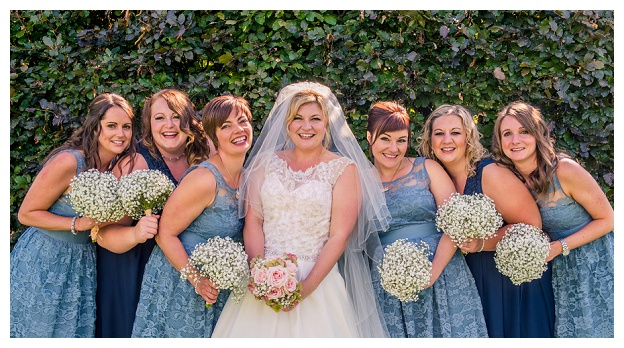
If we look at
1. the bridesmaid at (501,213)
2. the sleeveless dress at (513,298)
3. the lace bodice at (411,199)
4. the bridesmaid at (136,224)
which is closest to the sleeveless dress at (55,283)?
the bridesmaid at (136,224)

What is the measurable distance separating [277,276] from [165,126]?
68.4 inches

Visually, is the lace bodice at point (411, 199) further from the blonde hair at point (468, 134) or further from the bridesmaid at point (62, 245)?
the bridesmaid at point (62, 245)

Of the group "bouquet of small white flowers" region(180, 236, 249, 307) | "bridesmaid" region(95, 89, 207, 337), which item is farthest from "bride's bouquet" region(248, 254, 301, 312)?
"bridesmaid" region(95, 89, 207, 337)

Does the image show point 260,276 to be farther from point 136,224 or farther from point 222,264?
point 136,224

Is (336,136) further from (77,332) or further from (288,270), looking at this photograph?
(77,332)

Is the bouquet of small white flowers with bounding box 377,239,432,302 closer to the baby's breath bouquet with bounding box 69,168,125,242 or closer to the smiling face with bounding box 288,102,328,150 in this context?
the smiling face with bounding box 288,102,328,150

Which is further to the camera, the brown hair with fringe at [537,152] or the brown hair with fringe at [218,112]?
the brown hair with fringe at [537,152]

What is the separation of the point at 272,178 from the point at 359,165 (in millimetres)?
707

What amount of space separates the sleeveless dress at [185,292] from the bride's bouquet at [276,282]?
1.65ft

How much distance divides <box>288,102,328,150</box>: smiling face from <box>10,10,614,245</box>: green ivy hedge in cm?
89

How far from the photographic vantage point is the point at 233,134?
4656mm

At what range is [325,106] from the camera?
4832 millimetres

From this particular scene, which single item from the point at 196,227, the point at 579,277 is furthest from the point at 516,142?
the point at 196,227

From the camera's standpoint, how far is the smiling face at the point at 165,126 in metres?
5.14
